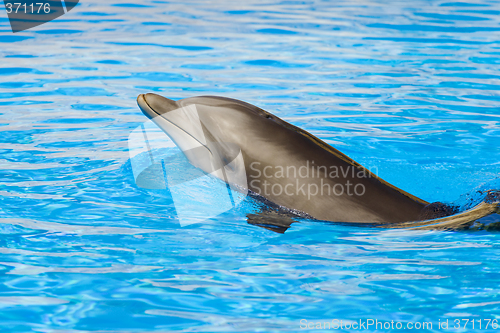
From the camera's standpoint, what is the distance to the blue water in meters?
3.44

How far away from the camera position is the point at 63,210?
15.9 ft

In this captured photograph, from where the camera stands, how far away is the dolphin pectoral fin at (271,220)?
429 centimetres

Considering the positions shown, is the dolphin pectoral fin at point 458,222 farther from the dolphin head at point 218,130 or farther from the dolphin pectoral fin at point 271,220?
the dolphin head at point 218,130

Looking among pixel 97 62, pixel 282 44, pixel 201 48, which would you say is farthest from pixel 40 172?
pixel 282 44

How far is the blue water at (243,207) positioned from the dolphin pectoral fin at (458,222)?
2.4 inches

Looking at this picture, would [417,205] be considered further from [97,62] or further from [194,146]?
[97,62]

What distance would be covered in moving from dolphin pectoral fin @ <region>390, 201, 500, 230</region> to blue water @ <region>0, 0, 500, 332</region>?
6cm

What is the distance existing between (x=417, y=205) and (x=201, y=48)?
882cm

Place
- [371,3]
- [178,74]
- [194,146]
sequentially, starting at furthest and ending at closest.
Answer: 1. [371,3]
2. [178,74]
3. [194,146]

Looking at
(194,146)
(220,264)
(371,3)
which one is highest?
(371,3)

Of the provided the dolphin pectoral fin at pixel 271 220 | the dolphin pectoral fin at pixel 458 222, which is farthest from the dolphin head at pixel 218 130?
the dolphin pectoral fin at pixel 458 222

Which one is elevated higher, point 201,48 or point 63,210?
point 201,48

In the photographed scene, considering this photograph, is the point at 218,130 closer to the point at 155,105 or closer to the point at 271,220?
the point at 155,105

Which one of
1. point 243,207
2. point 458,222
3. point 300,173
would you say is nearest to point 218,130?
point 243,207
